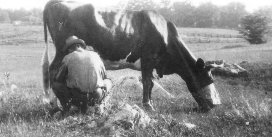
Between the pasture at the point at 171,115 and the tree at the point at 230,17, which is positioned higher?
the pasture at the point at 171,115

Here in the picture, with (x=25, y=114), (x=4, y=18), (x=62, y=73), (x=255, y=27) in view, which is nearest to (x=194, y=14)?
(x=255, y=27)

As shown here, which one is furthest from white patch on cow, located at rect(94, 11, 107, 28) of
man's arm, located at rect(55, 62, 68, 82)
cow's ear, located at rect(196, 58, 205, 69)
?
cow's ear, located at rect(196, 58, 205, 69)

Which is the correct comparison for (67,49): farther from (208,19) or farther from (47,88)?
(208,19)

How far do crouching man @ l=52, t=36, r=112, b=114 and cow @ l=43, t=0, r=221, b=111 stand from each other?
4.65 feet

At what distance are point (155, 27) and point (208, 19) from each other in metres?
60.8

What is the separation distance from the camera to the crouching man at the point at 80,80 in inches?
312

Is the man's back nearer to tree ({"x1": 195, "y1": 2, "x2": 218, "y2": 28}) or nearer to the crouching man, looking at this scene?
the crouching man

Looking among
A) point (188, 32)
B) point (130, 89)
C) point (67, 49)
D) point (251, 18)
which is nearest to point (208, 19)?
point (188, 32)

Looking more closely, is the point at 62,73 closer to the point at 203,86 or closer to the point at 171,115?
the point at 171,115

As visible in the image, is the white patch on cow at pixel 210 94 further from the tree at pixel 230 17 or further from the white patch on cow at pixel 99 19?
the tree at pixel 230 17

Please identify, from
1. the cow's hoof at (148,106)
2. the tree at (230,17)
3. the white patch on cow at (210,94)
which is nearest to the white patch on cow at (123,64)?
the cow's hoof at (148,106)

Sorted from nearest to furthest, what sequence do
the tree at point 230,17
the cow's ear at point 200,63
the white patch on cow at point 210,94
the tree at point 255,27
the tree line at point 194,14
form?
the white patch on cow at point 210,94
the cow's ear at point 200,63
the tree at point 255,27
the tree line at point 194,14
the tree at point 230,17

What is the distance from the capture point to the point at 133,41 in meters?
10.2

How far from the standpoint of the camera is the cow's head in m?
9.77
